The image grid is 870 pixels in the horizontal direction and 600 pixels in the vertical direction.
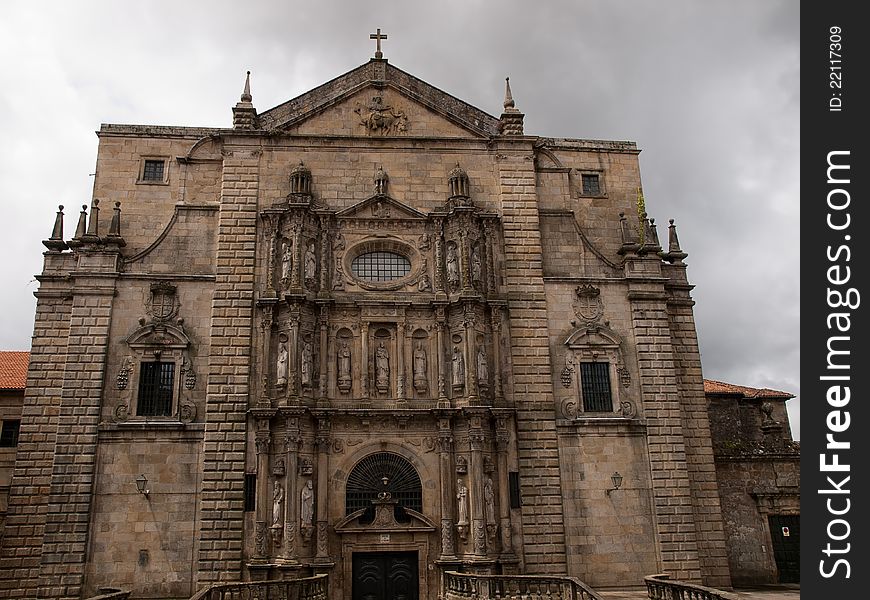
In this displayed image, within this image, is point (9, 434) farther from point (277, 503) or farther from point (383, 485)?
point (383, 485)

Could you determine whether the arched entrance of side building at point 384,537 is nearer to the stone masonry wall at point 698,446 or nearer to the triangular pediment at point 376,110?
the stone masonry wall at point 698,446

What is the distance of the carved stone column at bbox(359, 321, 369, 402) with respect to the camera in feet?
77.2

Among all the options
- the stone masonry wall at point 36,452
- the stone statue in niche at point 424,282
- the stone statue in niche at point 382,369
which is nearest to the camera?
the stone masonry wall at point 36,452

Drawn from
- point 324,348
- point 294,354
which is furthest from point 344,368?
point 294,354

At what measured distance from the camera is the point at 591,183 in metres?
27.8

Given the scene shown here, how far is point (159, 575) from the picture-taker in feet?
69.9

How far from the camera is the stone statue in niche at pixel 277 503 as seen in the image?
71.0 feet

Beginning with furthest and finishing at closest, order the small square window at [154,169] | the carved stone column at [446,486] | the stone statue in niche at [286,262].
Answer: the small square window at [154,169] < the stone statue in niche at [286,262] < the carved stone column at [446,486]

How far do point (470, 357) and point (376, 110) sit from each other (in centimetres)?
984

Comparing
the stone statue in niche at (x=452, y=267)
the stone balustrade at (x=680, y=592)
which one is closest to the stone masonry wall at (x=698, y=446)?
the stone balustrade at (x=680, y=592)

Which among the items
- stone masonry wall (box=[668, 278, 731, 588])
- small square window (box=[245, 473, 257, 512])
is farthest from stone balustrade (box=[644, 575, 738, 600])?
small square window (box=[245, 473, 257, 512])

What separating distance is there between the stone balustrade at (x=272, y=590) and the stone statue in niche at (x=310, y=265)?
900cm

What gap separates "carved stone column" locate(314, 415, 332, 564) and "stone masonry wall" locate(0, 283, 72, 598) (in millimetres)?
7827

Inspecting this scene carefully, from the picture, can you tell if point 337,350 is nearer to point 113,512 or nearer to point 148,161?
point 113,512
